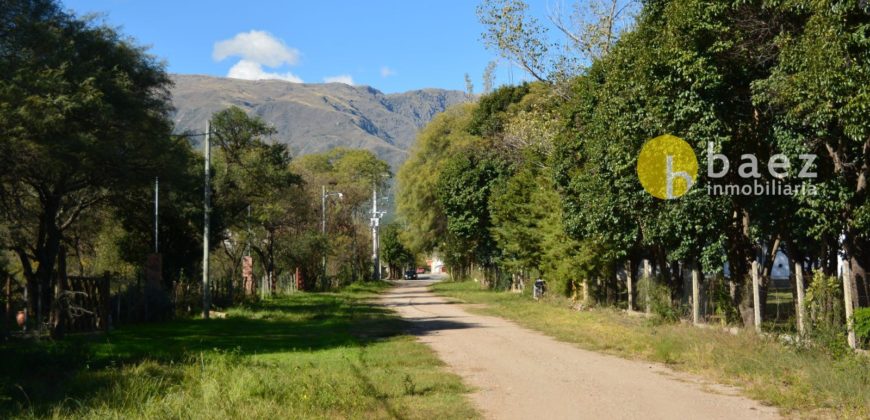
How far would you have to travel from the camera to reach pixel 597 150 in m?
20.0

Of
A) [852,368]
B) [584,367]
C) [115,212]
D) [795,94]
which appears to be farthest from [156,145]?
[852,368]

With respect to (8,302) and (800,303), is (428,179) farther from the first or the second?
(800,303)

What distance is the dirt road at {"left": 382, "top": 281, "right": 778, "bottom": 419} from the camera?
9688mm

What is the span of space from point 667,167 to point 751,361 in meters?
5.34

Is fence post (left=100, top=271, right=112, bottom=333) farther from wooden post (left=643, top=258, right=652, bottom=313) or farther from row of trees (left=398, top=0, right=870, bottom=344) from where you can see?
wooden post (left=643, top=258, right=652, bottom=313)

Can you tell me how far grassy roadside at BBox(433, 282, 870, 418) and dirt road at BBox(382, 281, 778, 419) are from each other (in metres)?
0.48

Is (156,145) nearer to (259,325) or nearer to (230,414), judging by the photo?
(259,325)

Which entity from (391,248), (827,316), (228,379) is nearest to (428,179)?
(827,316)

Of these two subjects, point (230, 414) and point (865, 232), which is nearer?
point (230, 414)

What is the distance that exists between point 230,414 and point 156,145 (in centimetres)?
1332

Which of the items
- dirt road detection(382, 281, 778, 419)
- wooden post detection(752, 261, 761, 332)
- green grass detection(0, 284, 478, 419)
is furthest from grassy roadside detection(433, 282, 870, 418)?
green grass detection(0, 284, 478, 419)

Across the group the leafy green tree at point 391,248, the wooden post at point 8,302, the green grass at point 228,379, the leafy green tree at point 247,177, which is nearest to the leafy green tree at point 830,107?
the green grass at point 228,379

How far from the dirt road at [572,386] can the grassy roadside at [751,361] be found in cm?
48

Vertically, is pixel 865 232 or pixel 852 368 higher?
pixel 865 232
